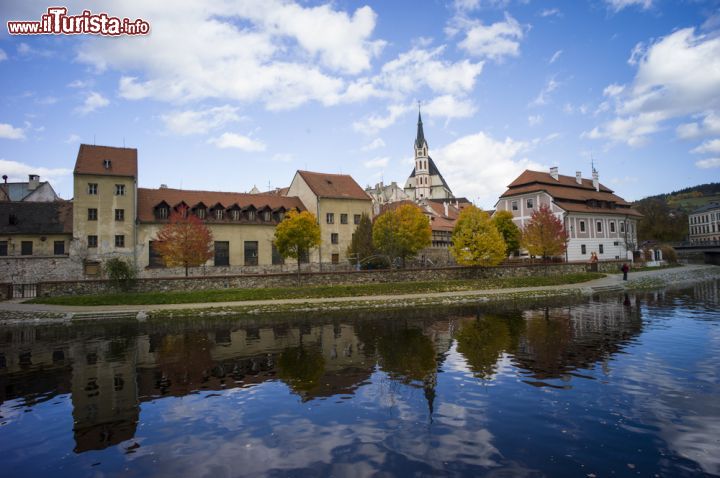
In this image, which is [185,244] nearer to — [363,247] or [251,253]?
[251,253]

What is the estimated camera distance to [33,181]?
210 feet

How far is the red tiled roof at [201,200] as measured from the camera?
2001 inches

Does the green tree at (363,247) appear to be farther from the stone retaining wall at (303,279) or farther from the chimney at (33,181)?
the chimney at (33,181)

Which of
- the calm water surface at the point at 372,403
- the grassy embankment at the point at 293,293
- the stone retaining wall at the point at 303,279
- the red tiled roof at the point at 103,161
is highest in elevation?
the red tiled roof at the point at 103,161

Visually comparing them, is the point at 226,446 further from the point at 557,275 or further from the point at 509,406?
the point at 557,275

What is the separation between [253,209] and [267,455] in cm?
4870

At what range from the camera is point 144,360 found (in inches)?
696

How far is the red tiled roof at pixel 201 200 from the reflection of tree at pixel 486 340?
37870 mm

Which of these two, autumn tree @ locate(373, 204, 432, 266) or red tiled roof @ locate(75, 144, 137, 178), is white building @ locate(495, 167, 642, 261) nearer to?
autumn tree @ locate(373, 204, 432, 266)

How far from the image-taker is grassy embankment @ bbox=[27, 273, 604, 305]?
1341 inches

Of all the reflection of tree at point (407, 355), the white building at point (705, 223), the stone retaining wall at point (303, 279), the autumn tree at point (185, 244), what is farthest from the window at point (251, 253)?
the white building at point (705, 223)

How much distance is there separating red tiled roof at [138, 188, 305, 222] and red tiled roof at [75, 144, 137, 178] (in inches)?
136

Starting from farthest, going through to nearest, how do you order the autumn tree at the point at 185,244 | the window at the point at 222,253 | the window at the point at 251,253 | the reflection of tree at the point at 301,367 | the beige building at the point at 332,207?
1. the beige building at the point at 332,207
2. the window at the point at 251,253
3. the window at the point at 222,253
4. the autumn tree at the point at 185,244
5. the reflection of tree at the point at 301,367

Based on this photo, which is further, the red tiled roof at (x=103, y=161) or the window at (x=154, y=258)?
the window at (x=154, y=258)
